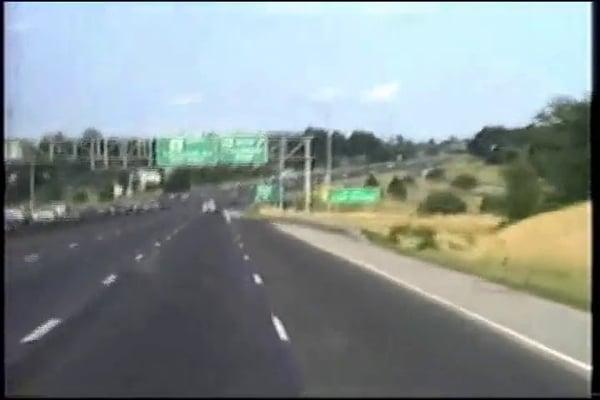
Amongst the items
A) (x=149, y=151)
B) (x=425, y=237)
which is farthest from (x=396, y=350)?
(x=425, y=237)

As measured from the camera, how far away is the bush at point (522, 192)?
98.2 feet

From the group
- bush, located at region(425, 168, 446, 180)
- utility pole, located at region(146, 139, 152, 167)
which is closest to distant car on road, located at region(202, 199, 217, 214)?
utility pole, located at region(146, 139, 152, 167)

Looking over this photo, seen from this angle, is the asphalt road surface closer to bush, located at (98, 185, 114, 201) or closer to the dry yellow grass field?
the dry yellow grass field

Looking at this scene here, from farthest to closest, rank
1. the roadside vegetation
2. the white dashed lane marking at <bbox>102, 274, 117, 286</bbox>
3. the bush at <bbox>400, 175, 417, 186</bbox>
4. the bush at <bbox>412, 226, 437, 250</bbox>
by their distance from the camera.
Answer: the bush at <bbox>412, 226, 437, 250</bbox> → the white dashed lane marking at <bbox>102, 274, 117, 286</bbox> → the roadside vegetation → the bush at <bbox>400, 175, 417, 186</bbox>

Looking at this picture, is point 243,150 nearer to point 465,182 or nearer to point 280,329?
point 465,182

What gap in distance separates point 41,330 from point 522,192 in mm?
19517

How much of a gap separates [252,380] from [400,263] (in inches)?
866

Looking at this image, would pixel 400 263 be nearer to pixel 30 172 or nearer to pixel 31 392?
pixel 30 172

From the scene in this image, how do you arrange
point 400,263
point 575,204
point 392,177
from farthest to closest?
point 575,204 → point 400,263 → point 392,177

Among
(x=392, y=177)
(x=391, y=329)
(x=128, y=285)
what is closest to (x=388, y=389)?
(x=391, y=329)

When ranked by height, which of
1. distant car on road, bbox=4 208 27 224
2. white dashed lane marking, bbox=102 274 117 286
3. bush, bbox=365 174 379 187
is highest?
bush, bbox=365 174 379 187

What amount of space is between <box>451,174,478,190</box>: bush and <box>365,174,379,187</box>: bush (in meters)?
1.74

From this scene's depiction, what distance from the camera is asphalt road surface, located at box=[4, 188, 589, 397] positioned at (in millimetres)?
10727

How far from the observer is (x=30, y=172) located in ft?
57.3
